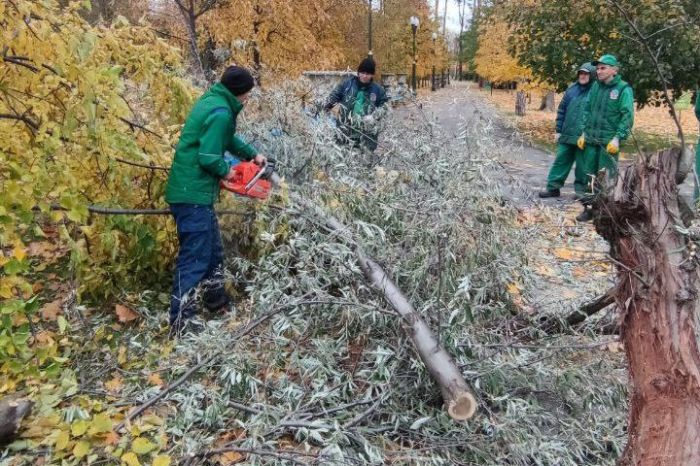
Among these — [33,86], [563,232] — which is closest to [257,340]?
[33,86]

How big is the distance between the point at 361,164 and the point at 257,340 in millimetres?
1907

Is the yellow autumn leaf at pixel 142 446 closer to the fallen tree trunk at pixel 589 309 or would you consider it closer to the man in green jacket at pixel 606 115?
the fallen tree trunk at pixel 589 309

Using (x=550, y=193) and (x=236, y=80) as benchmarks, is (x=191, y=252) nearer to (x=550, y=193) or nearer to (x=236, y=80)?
(x=236, y=80)

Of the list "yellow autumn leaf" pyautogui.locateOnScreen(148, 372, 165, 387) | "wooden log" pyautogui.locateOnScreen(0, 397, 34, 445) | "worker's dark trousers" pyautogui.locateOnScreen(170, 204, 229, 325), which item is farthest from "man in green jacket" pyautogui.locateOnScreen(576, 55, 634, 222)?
"wooden log" pyautogui.locateOnScreen(0, 397, 34, 445)

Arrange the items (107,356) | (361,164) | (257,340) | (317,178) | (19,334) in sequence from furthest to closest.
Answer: (361,164)
(317,178)
(107,356)
(257,340)
(19,334)

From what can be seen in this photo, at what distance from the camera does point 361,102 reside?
5414mm

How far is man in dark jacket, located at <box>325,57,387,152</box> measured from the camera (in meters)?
4.82

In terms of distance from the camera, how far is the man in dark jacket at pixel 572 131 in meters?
6.20

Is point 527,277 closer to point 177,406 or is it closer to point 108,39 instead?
point 177,406

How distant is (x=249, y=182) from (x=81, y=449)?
1.72 metres

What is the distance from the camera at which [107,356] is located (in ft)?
10.2

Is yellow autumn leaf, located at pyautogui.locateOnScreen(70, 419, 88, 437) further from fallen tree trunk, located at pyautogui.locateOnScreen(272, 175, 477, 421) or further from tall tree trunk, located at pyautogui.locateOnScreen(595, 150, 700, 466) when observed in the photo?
tall tree trunk, located at pyautogui.locateOnScreen(595, 150, 700, 466)

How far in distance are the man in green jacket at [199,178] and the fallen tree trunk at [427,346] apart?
0.85 meters

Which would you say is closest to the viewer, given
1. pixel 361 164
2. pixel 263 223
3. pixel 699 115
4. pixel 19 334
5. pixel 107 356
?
pixel 19 334
